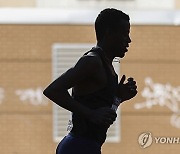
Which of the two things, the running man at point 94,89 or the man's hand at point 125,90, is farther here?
the man's hand at point 125,90

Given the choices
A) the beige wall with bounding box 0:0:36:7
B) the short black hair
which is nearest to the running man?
the short black hair

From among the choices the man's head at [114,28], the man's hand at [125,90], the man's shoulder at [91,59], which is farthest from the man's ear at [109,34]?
the man's hand at [125,90]

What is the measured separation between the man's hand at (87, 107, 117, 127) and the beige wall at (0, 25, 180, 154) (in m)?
5.23

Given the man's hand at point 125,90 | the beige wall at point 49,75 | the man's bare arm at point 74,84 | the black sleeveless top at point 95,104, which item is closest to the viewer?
the man's bare arm at point 74,84

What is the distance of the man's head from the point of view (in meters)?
3.29

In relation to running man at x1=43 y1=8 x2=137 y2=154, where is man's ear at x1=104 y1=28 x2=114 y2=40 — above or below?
Result: above

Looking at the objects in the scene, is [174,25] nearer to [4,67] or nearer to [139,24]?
[139,24]

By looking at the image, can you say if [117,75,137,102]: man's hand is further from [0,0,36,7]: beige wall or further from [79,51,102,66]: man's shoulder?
[0,0,36,7]: beige wall

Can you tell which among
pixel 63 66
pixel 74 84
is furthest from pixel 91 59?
pixel 63 66

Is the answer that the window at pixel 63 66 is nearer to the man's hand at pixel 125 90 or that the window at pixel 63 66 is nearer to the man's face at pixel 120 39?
the man's hand at pixel 125 90

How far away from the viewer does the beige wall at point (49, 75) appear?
8336mm

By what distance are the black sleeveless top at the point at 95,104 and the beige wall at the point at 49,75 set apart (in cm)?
511

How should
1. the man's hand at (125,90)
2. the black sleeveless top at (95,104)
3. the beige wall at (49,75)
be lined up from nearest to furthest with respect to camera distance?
1. the black sleeveless top at (95,104)
2. the man's hand at (125,90)
3. the beige wall at (49,75)

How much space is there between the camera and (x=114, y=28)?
329 centimetres
